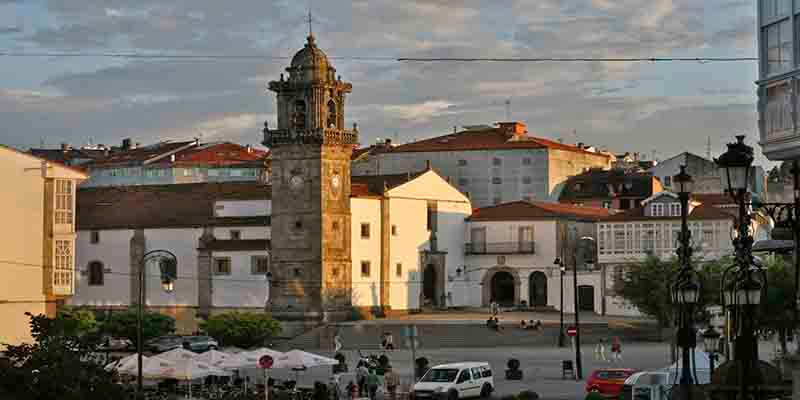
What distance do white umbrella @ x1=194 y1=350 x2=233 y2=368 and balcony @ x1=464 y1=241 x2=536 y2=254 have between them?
48469 millimetres

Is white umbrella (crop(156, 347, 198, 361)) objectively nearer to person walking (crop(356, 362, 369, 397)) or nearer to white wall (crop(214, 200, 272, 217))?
person walking (crop(356, 362, 369, 397))

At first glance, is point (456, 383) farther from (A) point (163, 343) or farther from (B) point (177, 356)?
(A) point (163, 343)

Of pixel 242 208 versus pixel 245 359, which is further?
pixel 242 208

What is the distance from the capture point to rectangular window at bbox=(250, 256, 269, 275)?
87500 mm

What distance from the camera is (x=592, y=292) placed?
296ft

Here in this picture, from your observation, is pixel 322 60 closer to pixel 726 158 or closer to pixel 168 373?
pixel 168 373

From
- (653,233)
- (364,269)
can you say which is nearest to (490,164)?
(653,233)

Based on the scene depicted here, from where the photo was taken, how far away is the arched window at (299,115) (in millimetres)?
83625

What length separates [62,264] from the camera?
55188 millimetres

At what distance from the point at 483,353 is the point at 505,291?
25279 mm

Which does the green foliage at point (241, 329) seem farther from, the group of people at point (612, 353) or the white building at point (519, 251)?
the white building at point (519, 251)

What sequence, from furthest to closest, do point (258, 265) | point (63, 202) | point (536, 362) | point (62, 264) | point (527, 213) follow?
point (527, 213), point (258, 265), point (536, 362), point (63, 202), point (62, 264)

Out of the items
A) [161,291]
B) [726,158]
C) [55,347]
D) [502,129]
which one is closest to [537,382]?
[55,347]

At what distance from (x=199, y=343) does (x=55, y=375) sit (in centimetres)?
4281
